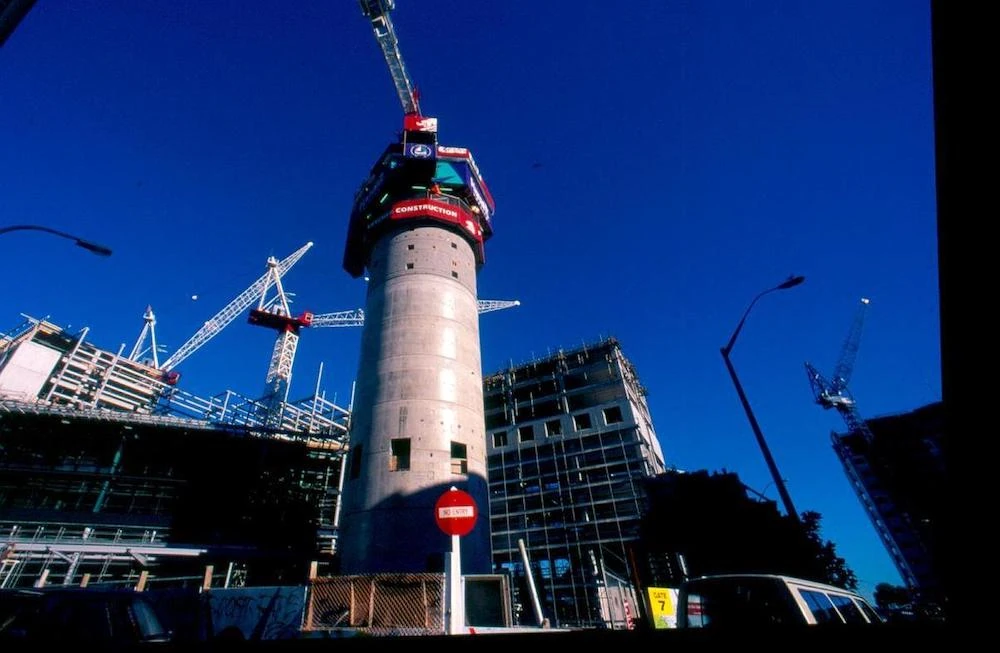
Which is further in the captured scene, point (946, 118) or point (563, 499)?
point (563, 499)

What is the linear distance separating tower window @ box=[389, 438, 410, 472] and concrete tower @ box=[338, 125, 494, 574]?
57 millimetres

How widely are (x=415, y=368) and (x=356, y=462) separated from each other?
638cm

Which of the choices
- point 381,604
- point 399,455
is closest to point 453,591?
point 381,604

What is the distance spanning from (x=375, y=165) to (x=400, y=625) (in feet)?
125

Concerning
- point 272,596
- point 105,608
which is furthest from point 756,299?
point 272,596

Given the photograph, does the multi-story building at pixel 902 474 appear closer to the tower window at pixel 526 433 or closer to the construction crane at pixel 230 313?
the tower window at pixel 526 433

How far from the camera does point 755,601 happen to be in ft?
28.5

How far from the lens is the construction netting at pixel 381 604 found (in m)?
13.6

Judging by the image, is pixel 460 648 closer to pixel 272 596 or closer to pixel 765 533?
pixel 272 596

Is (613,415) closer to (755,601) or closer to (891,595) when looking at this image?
(755,601)

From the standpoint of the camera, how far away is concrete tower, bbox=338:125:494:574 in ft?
78.6

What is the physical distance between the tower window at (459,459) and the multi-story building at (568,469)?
2119 centimetres

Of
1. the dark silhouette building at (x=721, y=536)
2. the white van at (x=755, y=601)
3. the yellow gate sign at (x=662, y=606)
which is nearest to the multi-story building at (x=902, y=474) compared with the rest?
the dark silhouette building at (x=721, y=536)

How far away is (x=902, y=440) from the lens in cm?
12031
